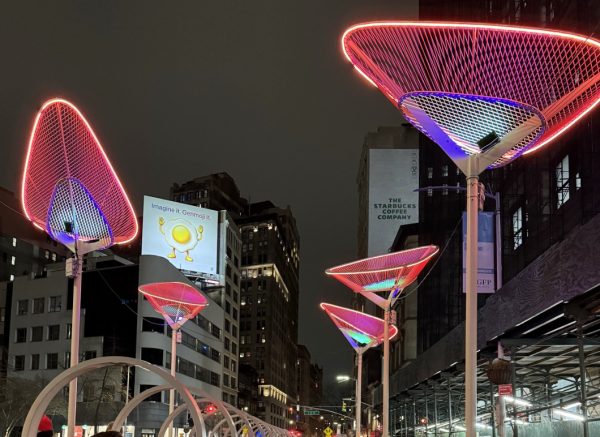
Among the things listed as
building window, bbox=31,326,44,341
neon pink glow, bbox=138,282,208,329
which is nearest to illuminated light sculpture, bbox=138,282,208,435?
neon pink glow, bbox=138,282,208,329

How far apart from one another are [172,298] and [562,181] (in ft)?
67.4

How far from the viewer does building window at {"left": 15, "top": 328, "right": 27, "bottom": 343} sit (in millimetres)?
81438

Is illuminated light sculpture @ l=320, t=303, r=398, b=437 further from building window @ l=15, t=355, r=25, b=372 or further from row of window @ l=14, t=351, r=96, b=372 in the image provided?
building window @ l=15, t=355, r=25, b=372

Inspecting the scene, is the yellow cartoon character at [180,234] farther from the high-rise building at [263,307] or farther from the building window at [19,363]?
the high-rise building at [263,307]

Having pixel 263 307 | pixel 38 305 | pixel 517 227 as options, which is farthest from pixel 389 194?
pixel 517 227

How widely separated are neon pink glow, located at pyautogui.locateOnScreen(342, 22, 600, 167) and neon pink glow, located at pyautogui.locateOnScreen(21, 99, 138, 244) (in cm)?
812

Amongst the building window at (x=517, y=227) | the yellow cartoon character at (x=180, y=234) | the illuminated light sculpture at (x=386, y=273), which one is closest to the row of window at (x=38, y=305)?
the yellow cartoon character at (x=180, y=234)

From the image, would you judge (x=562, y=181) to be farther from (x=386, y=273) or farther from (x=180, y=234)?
(x=180, y=234)

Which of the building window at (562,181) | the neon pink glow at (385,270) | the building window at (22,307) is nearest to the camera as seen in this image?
the building window at (562,181)

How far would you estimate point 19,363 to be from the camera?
8081cm

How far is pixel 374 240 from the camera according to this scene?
135750 millimetres

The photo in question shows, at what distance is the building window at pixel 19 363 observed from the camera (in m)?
80.2

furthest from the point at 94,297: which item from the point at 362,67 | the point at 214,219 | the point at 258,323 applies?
the point at 258,323

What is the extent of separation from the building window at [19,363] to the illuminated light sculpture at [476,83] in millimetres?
74981
